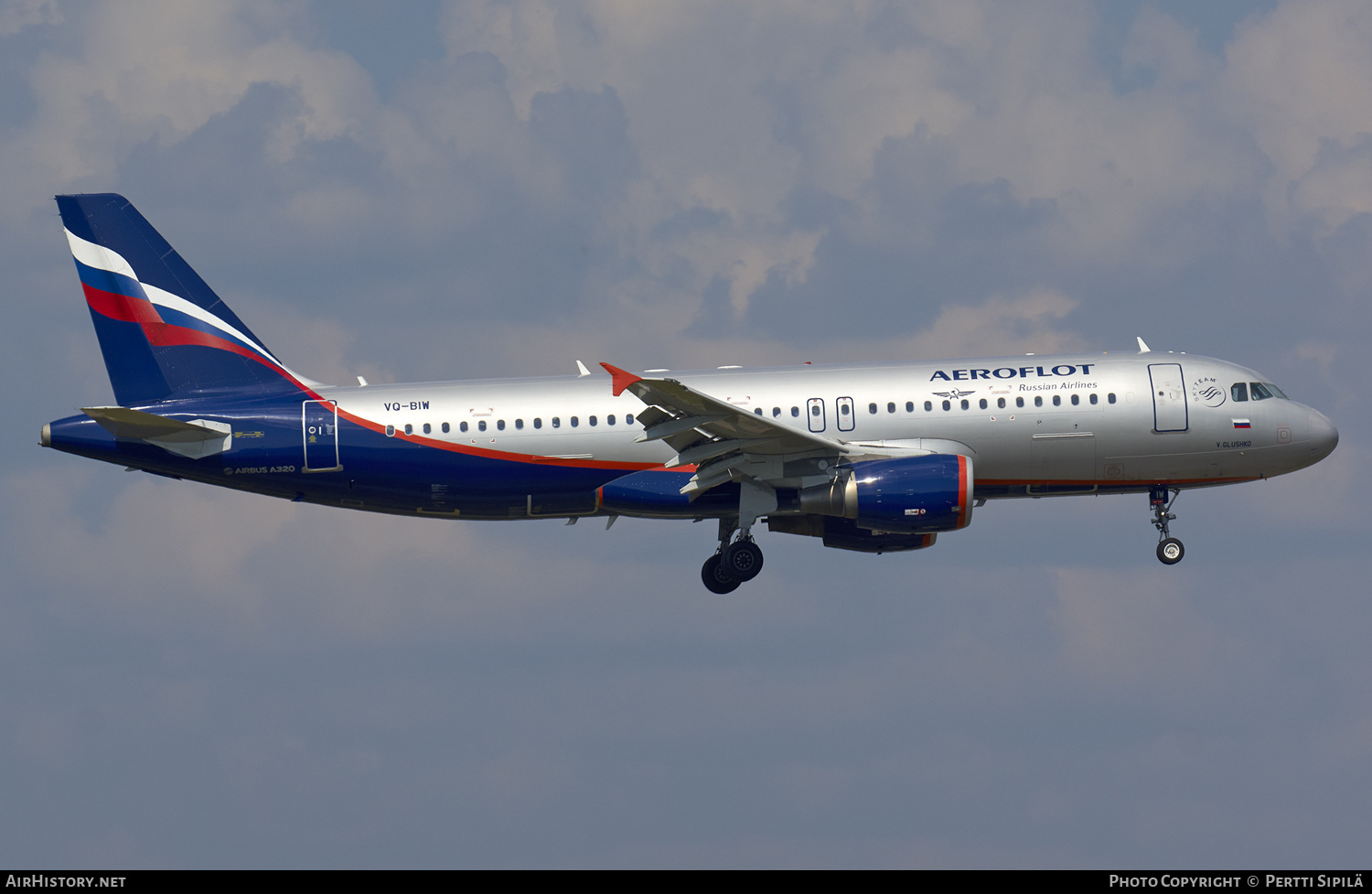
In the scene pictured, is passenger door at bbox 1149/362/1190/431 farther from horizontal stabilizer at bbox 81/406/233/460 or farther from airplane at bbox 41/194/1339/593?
horizontal stabilizer at bbox 81/406/233/460

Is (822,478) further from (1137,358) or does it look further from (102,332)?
(102,332)

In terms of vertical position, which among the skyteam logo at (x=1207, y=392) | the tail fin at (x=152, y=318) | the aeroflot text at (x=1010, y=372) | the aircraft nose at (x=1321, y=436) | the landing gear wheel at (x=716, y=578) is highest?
the tail fin at (x=152, y=318)

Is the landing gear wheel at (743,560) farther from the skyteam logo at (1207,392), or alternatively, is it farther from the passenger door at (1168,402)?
the skyteam logo at (1207,392)

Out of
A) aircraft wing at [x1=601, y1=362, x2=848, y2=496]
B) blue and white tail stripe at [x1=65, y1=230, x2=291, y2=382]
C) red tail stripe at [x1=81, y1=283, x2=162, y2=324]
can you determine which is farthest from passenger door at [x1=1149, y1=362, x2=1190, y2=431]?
red tail stripe at [x1=81, y1=283, x2=162, y2=324]

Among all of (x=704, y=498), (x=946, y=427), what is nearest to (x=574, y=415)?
(x=704, y=498)

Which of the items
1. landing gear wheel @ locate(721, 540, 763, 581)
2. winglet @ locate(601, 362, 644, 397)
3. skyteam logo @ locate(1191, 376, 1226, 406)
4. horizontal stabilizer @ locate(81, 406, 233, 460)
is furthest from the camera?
landing gear wheel @ locate(721, 540, 763, 581)

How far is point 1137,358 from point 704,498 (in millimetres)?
13166

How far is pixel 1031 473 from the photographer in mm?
45594

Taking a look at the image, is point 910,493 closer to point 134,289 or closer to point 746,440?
point 746,440

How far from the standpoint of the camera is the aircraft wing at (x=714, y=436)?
4159 cm

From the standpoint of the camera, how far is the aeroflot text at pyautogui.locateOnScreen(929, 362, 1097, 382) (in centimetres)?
4562

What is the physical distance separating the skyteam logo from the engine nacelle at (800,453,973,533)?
7.39 meters

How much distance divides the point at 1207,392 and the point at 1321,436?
3.94 meters

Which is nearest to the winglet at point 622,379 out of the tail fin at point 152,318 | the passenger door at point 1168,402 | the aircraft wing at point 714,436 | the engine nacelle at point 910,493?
the aircraft wing at point 714,436
